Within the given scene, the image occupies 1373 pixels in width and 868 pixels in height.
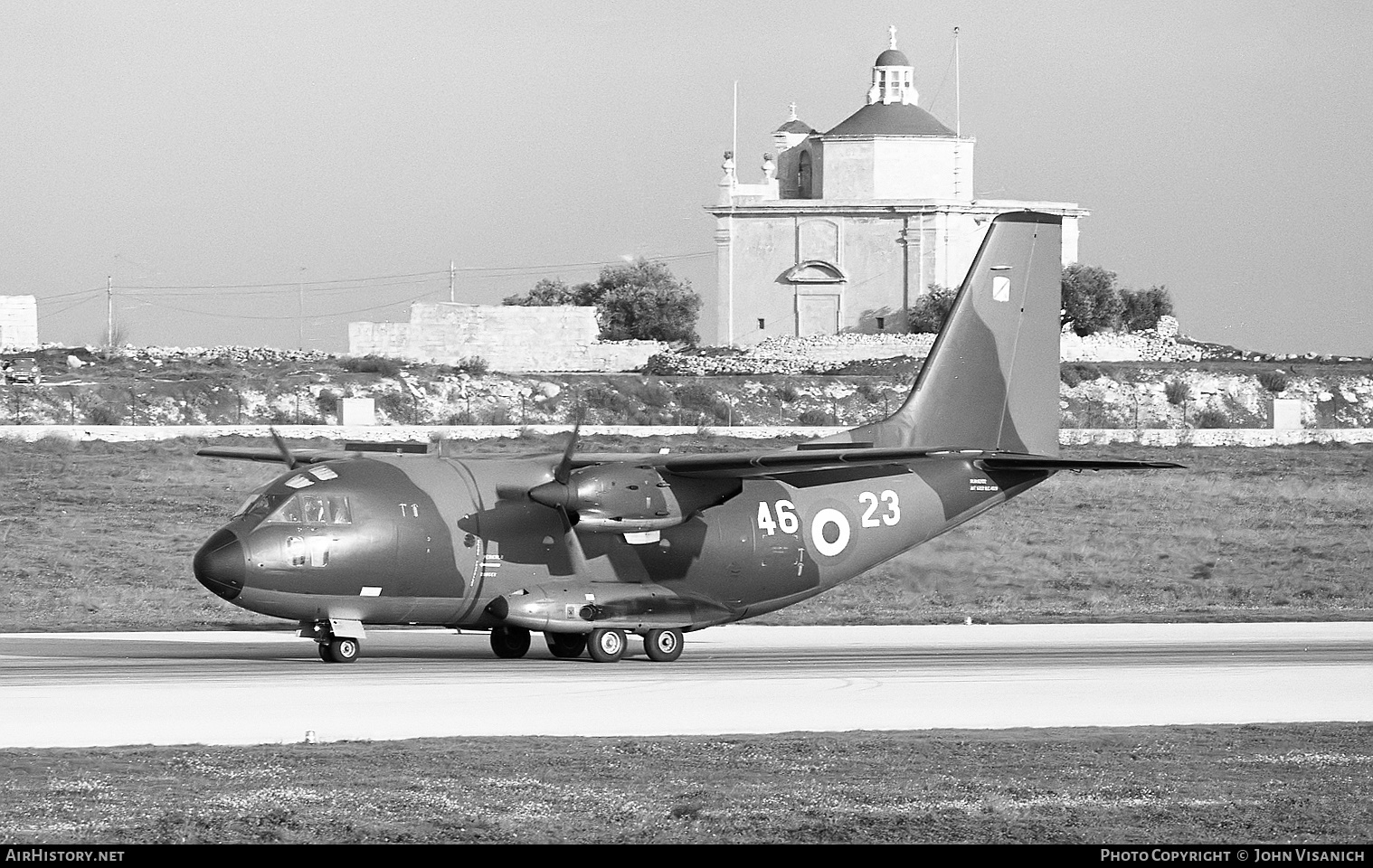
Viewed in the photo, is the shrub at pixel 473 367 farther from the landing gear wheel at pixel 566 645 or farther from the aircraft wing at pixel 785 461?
the aircraft wing at pixel 785 461

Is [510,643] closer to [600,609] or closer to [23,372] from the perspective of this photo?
[600,609]

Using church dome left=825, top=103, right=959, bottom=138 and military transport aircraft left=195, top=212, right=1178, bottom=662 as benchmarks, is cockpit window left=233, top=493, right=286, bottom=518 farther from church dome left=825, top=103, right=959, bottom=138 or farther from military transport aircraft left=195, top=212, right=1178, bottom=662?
church dome left=825, top=103, right=959, bottom=138

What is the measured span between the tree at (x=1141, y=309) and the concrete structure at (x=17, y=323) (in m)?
67.8

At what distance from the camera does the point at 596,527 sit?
26.0 m

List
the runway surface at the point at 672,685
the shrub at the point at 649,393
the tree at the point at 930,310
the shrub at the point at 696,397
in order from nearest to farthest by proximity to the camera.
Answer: the runway surface at the point at 672,685
the shrub at the point at 696,397
the shrub at the point at 649,393
the tree at the point at 930,310

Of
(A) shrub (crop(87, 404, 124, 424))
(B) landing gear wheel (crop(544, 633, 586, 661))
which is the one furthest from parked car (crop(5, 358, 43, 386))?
(B) landing gear wheel (crop(544, 633, 586, 661))

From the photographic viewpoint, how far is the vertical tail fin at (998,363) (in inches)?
1209

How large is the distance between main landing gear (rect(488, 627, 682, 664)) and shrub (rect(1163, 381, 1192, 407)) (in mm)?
68322

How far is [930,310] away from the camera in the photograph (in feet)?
359

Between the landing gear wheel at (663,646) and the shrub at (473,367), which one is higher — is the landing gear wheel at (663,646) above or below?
below

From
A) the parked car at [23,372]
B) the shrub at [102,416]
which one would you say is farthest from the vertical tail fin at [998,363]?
the parked car at [23,372]

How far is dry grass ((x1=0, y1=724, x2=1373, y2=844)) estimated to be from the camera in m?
13.7

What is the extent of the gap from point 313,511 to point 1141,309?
108417mm

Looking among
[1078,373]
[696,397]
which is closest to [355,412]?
[696,397]
